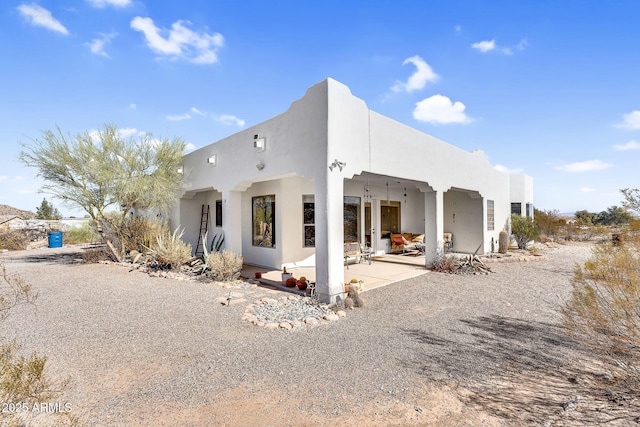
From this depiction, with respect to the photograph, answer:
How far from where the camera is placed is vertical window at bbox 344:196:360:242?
40.7 feet

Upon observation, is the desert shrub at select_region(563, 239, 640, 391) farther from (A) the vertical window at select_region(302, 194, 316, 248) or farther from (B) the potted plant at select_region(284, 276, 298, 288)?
(A) the vertical window at select_region(302, 194, 316, 248)

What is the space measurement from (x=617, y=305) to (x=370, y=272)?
24.7 ft

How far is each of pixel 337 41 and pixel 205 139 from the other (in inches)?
270

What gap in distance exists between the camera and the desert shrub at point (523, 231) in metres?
16.2

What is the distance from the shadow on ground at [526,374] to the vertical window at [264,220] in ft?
23.3

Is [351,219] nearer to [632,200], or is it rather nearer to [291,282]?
[291,282]

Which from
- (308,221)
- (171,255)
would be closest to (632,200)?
(308,221)

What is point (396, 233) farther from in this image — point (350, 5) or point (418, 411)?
point (418, 411)

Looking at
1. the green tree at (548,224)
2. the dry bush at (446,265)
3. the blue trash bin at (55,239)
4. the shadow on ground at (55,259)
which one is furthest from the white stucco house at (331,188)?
the blue trash bin at (55,239)

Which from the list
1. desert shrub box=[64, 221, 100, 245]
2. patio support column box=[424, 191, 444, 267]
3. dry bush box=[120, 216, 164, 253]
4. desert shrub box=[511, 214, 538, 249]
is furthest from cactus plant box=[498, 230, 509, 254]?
desert shrub box=[64, 221, 100, 245]

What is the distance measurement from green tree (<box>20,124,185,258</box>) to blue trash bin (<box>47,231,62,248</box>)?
10319 millimetres

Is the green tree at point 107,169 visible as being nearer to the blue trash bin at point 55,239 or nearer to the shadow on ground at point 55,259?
the shadow on ground at point 55,259

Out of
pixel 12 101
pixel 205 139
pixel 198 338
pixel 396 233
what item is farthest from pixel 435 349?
pixel 12 101

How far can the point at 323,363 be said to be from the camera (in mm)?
3965
